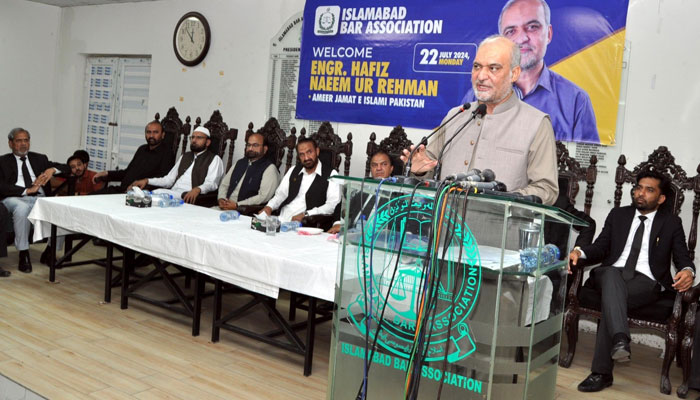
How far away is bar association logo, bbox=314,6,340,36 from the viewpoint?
5.66 meters

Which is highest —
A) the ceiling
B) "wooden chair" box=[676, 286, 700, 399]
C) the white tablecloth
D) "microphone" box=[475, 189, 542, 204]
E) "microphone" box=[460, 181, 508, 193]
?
the ceiling

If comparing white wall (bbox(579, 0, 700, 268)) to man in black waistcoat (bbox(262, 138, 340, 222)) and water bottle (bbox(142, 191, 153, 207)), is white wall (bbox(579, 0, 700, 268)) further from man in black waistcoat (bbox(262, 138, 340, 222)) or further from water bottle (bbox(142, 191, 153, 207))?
water bottle (bbox(142, 191, 153, 207))

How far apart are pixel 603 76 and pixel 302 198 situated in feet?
8.12

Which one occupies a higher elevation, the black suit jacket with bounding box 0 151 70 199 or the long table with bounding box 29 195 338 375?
the black suit jacket with bounding box 0 151 70 199

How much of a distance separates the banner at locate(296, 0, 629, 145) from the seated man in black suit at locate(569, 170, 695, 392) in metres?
0.61

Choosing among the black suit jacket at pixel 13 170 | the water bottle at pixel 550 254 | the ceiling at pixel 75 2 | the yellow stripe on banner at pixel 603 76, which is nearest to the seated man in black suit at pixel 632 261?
the yellow stripe on banner at pixel 603 76

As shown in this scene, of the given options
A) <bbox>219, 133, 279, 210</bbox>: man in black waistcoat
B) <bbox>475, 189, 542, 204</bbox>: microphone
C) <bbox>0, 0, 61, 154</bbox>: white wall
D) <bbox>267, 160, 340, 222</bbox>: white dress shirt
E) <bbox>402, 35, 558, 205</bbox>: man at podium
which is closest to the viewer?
<bbox>475, 189, 542, 204</bbox>: microphone

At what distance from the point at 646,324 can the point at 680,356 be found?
0.33 meters

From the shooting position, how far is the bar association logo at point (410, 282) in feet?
6.29

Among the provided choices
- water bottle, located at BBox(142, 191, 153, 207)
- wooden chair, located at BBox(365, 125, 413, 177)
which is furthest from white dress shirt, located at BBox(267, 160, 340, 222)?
water bottle, located at BBox(142, 191, 153, 207)

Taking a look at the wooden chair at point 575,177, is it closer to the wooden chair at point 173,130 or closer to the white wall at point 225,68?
the white wall at point 225,68

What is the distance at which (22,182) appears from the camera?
18.1 ft

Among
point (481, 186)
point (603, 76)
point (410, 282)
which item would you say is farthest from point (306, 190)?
point (481, 186)

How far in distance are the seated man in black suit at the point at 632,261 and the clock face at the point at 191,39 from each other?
4.45 m
